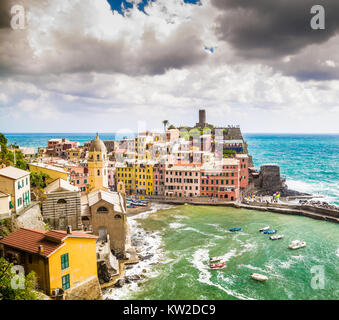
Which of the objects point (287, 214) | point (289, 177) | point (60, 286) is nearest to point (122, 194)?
point (60, 286)

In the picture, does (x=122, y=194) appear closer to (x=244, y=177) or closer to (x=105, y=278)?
(x=105, y=278)

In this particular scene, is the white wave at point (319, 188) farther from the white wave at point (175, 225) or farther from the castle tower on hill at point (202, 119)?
the castle tower on hill at point (202, 119)

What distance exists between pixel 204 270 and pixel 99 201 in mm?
6507

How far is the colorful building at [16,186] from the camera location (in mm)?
10727

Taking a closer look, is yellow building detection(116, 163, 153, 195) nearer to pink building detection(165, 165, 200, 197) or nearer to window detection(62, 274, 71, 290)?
pink building detection(165, 165, 200, 197)

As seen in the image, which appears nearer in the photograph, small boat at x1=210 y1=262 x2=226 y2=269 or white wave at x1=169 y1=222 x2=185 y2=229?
small boat at x1=210 y1=262 x2=226 y2=269

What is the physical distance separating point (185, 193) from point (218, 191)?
3.50 metres

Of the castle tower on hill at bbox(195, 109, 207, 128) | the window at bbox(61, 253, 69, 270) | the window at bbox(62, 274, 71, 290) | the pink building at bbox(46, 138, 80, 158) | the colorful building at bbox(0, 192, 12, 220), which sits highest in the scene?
the castle tower on hill at bbox(195, 109, 207, 128)

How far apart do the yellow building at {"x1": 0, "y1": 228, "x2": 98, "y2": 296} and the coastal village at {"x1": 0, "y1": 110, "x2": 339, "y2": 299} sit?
29 mm

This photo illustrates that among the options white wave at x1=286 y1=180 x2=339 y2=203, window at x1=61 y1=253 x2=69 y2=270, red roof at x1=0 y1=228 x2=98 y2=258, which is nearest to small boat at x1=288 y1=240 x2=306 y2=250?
window at x1=61 y1=253 x2=69 y2=270

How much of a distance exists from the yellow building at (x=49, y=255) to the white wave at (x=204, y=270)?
622cm


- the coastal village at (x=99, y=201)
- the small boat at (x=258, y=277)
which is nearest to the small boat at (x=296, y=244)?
the small boat at (x=258, y=277)

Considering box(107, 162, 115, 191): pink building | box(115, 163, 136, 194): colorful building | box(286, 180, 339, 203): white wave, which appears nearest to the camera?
box(286, 180, 339, 203): white wave

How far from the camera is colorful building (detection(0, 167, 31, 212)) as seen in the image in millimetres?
10727
